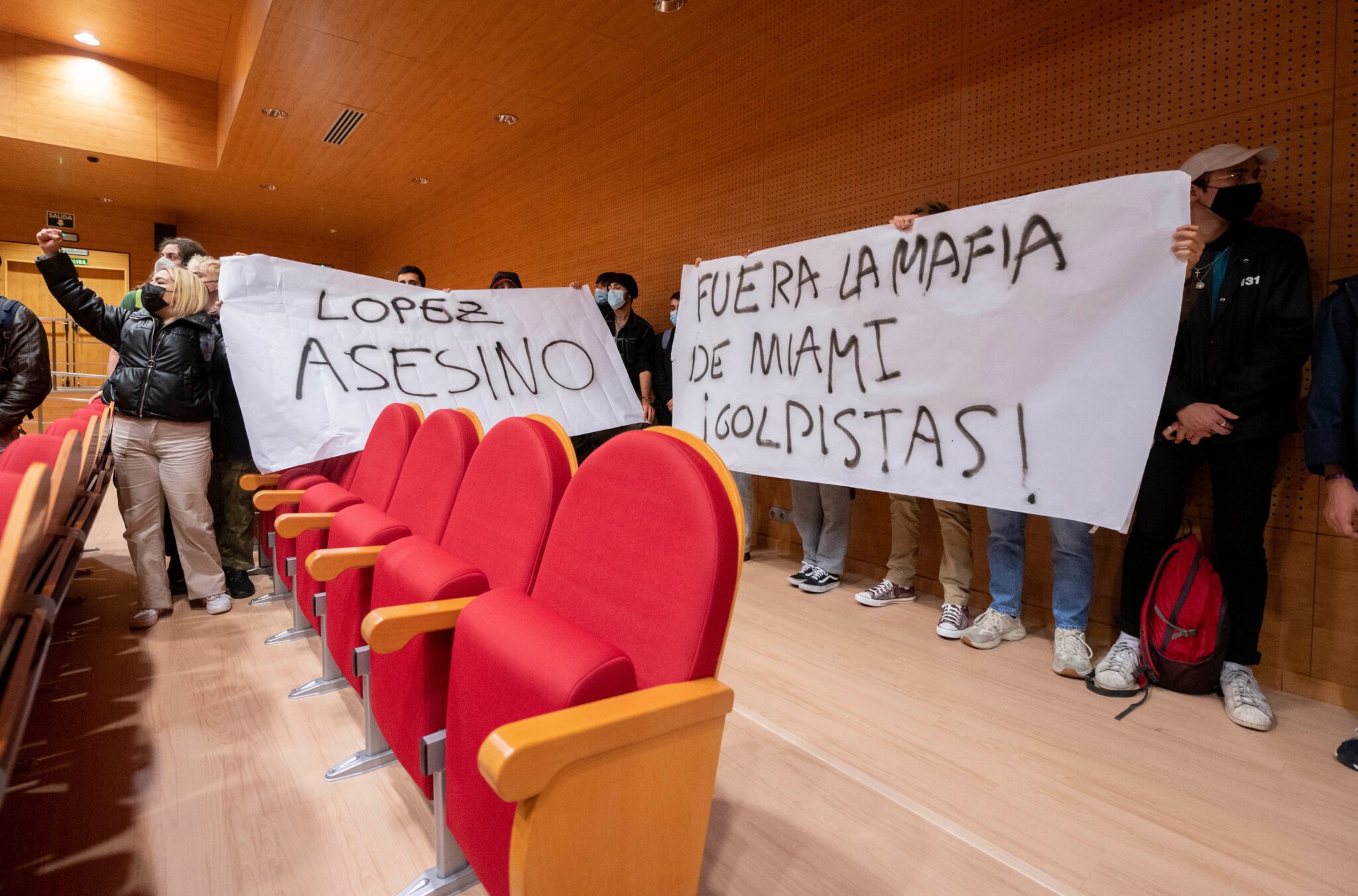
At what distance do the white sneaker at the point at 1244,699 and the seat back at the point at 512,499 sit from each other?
6.34 ft

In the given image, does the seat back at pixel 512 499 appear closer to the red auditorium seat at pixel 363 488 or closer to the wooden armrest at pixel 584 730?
the wooden armrest at pixel 584 730

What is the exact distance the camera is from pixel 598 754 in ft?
2.42

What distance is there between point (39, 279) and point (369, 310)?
8.65 meters

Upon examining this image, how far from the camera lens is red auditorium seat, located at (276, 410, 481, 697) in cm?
145

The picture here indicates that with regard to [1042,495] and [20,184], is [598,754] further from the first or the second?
[20,184]

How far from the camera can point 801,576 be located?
3.02 m

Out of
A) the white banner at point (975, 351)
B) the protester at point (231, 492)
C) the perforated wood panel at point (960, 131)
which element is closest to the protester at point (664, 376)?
the perforated wood panel at point (960, 131)

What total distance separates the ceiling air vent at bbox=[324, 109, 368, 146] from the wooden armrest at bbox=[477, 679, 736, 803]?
5.82 meters

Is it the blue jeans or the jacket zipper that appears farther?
the jacket zipper

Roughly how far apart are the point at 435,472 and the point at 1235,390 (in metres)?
2.18

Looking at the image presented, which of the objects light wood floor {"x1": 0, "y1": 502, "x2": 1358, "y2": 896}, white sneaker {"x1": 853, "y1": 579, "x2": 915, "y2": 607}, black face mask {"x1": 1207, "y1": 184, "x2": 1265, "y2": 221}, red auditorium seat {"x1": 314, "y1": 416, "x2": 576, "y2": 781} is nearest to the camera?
red auditorium seat {"x1": 314, "y1": 416, "x2": 576, "y2": 781}

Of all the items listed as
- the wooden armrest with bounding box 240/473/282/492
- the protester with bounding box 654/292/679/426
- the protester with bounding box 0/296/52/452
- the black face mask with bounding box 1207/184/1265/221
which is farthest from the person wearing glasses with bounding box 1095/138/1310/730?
the protester with bounding box 0/296/52/452

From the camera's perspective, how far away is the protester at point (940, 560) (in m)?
2.45

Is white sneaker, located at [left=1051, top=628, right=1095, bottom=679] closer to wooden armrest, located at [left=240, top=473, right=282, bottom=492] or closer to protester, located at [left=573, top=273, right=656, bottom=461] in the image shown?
protester, located at [left=573, top=273, right=656, bottom=461]
